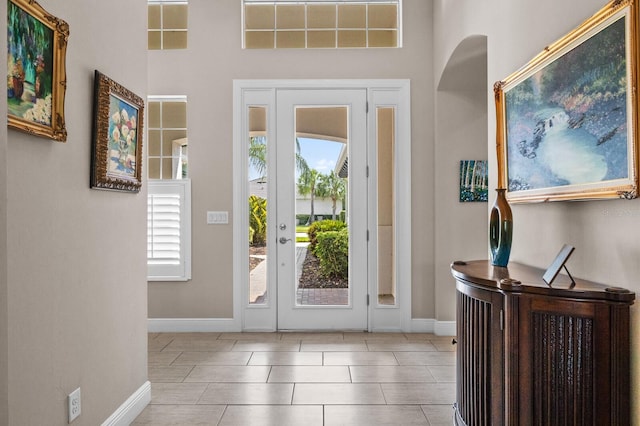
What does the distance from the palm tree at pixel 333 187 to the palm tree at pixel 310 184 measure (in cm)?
6

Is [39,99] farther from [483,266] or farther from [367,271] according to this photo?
[367,271]

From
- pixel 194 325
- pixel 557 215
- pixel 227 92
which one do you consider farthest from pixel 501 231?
pixel 194 325

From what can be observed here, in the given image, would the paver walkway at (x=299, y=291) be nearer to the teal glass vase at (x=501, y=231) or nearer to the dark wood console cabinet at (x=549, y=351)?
the teal glass vase at (x=501, y=231)

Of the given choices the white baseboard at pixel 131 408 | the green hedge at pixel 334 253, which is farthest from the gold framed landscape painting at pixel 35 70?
the green hedge at pixel 334 253

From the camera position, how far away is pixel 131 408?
2.79 m

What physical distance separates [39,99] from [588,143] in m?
2.09

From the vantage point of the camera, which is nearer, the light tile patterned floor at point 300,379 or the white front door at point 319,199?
the light tile patterned floor at point 300,379

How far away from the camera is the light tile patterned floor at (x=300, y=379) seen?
2861 millimetres

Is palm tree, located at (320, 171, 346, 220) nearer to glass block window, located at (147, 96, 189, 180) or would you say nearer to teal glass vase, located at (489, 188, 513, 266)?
glass block window, located at (147, 96, 189, 180)

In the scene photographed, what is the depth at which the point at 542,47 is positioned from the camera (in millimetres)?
2301

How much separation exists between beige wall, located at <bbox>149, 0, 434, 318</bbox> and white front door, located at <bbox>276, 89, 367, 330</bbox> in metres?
0.32

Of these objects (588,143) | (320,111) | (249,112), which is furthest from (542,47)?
(249,112)

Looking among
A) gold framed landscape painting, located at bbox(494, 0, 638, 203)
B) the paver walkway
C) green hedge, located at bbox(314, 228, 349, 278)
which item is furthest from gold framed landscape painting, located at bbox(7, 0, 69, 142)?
green hedge, located at bbox(314, 228, 349, 278)

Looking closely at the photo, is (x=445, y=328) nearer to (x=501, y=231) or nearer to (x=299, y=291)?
(x=299, y=291)
